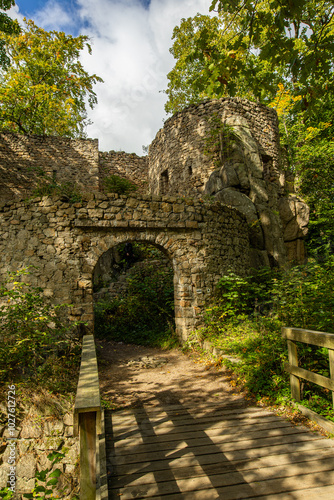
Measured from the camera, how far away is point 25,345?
14.4ft

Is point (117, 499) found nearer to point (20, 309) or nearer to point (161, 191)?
point (20, 309)

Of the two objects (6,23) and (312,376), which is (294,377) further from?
(6,23)

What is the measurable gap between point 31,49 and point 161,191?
11.0 m

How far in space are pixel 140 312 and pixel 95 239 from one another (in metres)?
3.67

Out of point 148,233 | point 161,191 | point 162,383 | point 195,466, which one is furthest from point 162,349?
point 161,191

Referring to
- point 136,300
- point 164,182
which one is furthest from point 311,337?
point 164,182

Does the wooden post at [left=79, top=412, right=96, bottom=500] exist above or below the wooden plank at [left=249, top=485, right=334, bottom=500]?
above

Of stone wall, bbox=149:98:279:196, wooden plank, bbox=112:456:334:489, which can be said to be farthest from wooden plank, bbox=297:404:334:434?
stone wall, bbox=149:98:279:196

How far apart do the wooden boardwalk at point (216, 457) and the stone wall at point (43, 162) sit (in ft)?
36.2

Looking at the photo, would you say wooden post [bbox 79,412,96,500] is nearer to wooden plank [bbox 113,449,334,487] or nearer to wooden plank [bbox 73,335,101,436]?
wooden plank [bbox 73,335,101,436]

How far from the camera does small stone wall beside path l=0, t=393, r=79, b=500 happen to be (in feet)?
11.9

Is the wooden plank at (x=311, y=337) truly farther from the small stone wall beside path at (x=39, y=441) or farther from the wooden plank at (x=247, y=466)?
the small stone wall beside path at (x=39, y=441)

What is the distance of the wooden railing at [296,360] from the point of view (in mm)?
2932

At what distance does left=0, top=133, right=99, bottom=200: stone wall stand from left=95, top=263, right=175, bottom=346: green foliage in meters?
5.87
